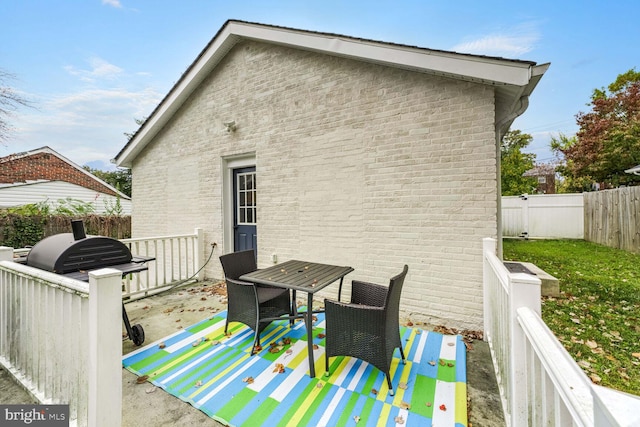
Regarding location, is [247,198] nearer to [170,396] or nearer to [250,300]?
[250,300]

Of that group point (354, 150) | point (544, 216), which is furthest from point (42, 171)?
point (544, 216)

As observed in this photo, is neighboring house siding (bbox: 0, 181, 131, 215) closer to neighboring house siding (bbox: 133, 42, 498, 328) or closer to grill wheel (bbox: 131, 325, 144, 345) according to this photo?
neighboring house siding (bbox: 133, 42, 498, 328)

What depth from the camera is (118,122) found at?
21422 mm

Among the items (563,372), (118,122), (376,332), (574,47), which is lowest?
(376,332)

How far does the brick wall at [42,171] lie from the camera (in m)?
12.8

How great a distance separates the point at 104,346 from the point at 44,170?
59.7ft

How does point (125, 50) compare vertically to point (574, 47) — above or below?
below

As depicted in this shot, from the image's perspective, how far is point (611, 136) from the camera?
12406 mm

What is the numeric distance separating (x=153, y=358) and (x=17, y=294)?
141 cm

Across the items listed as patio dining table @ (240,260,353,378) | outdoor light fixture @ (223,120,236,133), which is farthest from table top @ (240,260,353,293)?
outdoor light fixture @ (223,120,236,133)

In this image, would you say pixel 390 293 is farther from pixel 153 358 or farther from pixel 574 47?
pixel 574 47

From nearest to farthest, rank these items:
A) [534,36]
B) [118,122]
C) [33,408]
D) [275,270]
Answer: [33,408], [275,270], [534,36], [118,122]

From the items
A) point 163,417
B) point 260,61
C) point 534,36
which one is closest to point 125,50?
point 260,61

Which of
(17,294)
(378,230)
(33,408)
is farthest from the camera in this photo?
(378,230)
